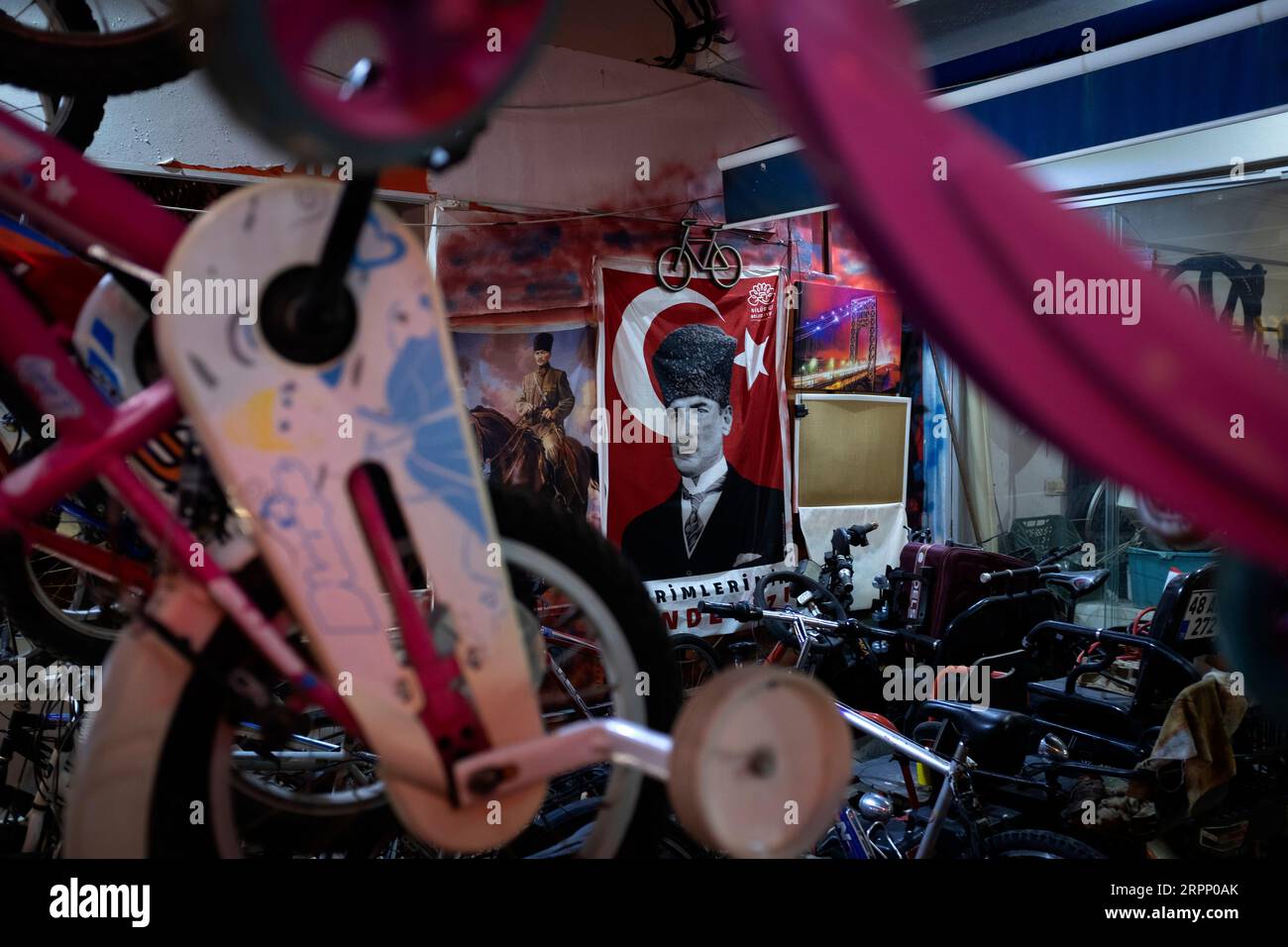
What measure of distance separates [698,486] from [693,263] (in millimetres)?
1098

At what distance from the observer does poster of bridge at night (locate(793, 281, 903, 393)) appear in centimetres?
546

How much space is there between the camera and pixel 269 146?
734mm

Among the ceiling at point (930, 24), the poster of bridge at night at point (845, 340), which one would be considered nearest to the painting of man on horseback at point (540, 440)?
the ceiling at point (930, 24)

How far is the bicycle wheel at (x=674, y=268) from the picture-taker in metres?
4.74

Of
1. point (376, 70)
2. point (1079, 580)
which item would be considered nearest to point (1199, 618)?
point (1079, 580)

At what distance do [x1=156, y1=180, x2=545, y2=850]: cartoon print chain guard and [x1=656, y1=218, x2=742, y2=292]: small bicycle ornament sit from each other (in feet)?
13.0

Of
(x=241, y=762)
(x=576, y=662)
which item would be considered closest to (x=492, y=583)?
(x=576, y=662)

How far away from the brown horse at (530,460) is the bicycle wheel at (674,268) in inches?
36.0

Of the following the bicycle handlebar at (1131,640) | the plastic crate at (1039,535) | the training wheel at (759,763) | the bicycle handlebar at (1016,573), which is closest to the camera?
the training wheel at (759,763)

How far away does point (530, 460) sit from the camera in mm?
4367

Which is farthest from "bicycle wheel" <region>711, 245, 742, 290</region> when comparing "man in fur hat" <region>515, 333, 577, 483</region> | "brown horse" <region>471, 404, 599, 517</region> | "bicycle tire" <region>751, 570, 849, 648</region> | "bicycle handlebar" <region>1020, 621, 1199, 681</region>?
"bicycle handlebar" <region>1020, 621, 1199, 681</region>

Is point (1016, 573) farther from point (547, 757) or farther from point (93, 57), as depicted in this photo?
point (93, 57)

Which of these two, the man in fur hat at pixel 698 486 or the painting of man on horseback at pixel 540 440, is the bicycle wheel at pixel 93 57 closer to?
the painting of man on horseback at pixel 540 440
